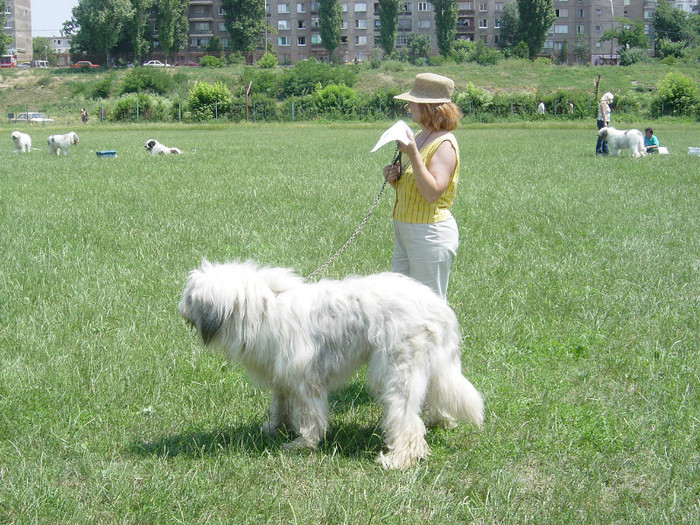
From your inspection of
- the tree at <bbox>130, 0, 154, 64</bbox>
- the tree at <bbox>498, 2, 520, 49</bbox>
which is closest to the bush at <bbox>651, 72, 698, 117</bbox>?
the tree at <bbox>498, 2, 520, 49</bbox>

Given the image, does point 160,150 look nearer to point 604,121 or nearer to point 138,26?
point 604,121

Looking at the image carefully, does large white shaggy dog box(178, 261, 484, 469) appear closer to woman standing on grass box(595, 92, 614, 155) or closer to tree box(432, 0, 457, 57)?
woman standing on grass box(595, 92, 614, 155)

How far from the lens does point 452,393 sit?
4.31 meters

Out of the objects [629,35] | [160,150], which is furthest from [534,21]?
[160,150]

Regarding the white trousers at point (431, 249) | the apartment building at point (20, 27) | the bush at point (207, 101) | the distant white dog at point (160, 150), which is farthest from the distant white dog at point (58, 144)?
the apartment building at point (20, 27)

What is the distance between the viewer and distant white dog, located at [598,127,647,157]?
899 inches

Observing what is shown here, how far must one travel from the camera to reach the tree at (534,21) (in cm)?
8981

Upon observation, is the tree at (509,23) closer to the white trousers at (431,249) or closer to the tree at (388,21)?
the tree at (388,21)

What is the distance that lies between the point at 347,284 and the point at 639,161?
19034 mm

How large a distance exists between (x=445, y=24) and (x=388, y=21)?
7897mm

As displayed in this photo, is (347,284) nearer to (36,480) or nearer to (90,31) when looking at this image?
(36,480)

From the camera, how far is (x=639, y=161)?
68.6 ft

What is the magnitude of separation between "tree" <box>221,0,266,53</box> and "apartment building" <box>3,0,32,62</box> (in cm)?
4990

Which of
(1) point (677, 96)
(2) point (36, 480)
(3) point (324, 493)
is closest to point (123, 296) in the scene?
(2) point (36, 480)
